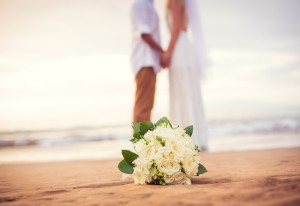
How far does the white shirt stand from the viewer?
Result: 429 centimetres

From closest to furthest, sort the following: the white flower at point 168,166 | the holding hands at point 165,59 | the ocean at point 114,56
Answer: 1. the white flower at point 168,166
2. the holding hands at point 165,59
3. the ocean at point 114,56

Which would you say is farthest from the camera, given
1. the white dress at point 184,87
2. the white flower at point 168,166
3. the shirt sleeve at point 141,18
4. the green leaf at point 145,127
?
the white dress at point 184,87

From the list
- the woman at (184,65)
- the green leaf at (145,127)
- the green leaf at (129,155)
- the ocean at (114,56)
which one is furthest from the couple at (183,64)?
the green leaf at (129,155)

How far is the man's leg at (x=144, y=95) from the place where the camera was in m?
4.32

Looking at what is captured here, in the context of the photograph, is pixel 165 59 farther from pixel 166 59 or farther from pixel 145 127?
pixel 145 127

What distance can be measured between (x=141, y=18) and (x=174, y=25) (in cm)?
94

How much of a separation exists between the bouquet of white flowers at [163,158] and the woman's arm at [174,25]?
2.83m

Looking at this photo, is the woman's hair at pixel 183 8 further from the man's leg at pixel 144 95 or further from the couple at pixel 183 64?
the man's leg at pixel 144 95

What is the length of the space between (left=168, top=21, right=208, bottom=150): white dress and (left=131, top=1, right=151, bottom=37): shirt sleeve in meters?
0.95

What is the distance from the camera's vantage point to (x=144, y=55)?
4.40 meters

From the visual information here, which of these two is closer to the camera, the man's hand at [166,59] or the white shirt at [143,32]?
the white shirt at [143,32]

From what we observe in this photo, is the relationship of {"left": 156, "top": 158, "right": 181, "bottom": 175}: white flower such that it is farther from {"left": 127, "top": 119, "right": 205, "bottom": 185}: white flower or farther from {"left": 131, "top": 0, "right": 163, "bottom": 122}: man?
{"left": 131, "top": 0, "right": 163, "bottom": 122}: man

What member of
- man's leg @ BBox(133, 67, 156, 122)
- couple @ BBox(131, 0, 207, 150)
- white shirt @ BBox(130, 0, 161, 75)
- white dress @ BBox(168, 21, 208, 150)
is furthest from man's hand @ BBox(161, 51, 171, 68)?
man's leg @ BBox(133, 67, 156, 122)

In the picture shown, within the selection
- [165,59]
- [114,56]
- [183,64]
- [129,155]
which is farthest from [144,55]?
[114,56]
